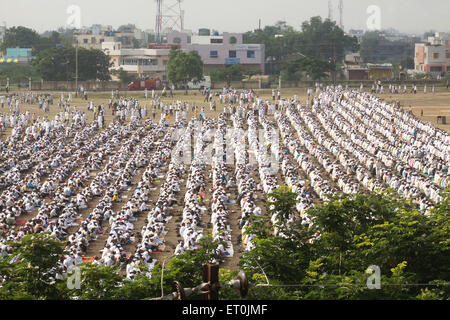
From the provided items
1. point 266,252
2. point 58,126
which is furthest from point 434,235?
point 58,126

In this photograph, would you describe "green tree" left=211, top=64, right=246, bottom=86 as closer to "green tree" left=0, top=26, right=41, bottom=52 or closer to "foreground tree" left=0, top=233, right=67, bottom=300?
"green tree" left=0, top=26, right=41, bottom=52

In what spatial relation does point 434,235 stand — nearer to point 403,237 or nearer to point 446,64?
point 403,237

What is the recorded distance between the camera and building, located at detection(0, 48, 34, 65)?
86438 mm

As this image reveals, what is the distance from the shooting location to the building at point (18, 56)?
86438 mm

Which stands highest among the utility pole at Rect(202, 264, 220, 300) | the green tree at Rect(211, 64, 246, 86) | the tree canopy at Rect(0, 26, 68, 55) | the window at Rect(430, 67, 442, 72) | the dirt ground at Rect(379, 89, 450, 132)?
the tree canopy at Rect(0, 26, 68, 55)

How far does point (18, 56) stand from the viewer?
8900 centimetres

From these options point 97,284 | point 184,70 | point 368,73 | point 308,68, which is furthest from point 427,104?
point 97,284

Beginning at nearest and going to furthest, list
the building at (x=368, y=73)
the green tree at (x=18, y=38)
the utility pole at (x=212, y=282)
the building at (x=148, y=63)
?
the utility pole at (x=212, y=282) < the building at (x=148, y=63) < the building at (x=368, y=73) < the green tree at (x=18, y=38)

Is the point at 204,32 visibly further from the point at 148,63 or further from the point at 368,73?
the point at 368,73

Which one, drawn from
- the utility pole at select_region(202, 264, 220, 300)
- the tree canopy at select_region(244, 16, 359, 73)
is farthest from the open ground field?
the tree canopy at select_region(244, 16, 359, 73)

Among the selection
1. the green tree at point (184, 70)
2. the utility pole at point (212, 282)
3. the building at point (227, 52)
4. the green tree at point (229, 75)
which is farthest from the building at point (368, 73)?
Answer: the utility pole at point (212, 282)

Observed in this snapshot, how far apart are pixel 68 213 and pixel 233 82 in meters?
47.7

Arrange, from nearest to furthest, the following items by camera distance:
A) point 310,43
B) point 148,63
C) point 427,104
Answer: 1. point 427,104
2. point 148,63
3. point 310,43

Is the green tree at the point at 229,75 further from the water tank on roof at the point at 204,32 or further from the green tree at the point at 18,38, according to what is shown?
the green tree at the point at 18,38
